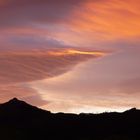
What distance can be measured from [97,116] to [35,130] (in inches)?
633

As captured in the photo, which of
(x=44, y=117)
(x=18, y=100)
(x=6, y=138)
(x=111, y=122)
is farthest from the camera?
(x=18, y=100)

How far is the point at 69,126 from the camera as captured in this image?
121 meters

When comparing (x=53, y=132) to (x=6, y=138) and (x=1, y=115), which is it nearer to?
(x=6, y=138)

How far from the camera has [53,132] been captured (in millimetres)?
118312

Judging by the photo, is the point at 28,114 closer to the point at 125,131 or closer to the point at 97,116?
the point at 97,116

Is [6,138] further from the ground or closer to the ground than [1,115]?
closer to the ground

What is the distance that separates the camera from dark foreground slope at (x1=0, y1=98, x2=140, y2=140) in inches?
4498

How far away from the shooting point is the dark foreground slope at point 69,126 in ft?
375

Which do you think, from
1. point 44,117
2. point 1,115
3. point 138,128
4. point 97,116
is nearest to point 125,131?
point 138,128

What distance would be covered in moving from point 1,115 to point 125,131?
33.7 metres

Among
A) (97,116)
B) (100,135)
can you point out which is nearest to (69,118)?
(97,116)

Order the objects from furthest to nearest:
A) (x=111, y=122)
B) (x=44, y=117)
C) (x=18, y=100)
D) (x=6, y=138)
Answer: (x=18, y=100)
(x=44, y=117)
(x=111, y=122)
(x=6, y=138)

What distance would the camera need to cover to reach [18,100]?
141 meters

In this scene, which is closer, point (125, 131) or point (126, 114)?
point (125, 131)
